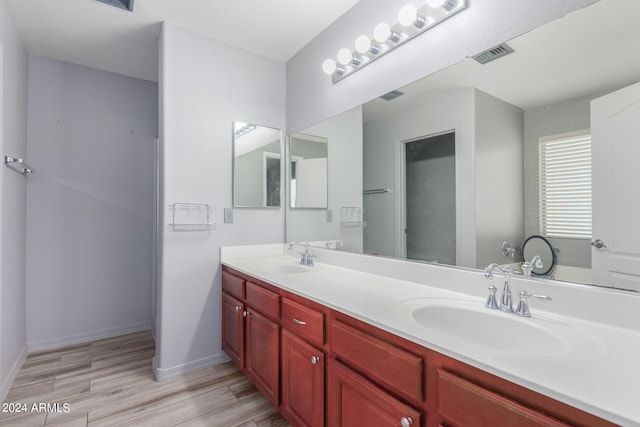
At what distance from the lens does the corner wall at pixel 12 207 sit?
6.29 ft

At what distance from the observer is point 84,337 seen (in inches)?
110

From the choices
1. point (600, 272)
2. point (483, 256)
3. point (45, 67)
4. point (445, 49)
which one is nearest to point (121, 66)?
point (45, 67)

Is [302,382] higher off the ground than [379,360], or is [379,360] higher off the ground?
[379,360]

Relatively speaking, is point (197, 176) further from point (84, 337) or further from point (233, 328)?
point (84, 337)

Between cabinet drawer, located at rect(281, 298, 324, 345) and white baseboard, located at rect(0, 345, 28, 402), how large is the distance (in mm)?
1834

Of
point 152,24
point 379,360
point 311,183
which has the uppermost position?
point 152,24

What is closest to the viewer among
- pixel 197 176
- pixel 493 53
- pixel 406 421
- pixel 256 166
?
pixel 406 421

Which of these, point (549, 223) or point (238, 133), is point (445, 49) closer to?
point (549, 223)

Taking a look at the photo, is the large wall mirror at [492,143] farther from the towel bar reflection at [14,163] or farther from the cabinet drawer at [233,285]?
the towel bar reflection at [14,163]

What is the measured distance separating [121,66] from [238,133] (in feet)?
4.41

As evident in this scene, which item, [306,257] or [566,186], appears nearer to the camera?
[566,186]

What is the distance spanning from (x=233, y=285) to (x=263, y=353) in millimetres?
556

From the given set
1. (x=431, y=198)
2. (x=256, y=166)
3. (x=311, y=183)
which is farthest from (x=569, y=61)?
(x=256, y=166)

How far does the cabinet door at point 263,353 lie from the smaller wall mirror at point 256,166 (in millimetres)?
918
